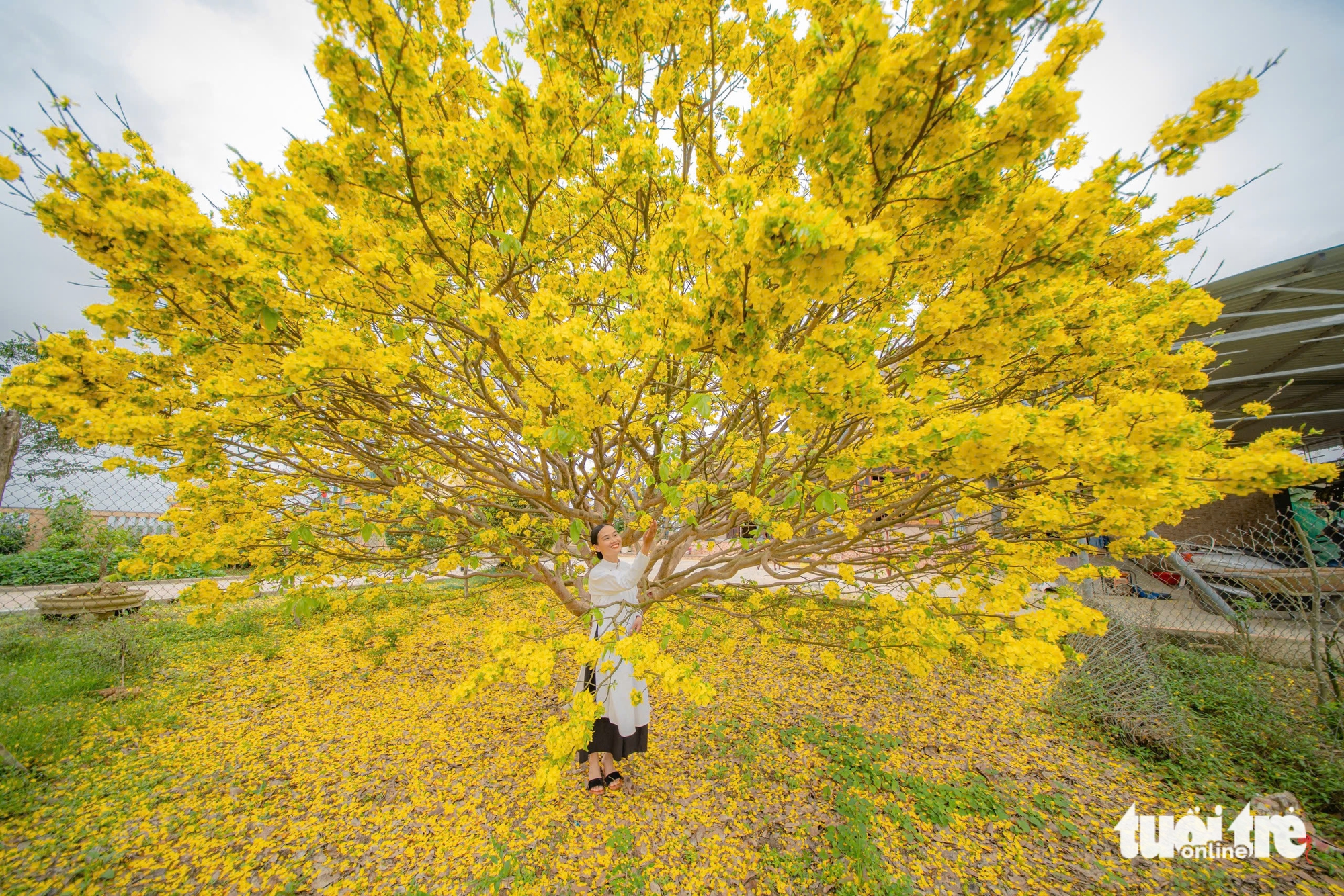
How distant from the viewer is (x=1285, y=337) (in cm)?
694

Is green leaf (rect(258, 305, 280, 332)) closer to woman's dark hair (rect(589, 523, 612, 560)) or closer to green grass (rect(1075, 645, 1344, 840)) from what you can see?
woman's dark hair (rect(589, 523, 612, 560))

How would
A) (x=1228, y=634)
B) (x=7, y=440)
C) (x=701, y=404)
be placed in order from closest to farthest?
(x=701, y=404), (x=7, y=440), (x=1228, y=634)

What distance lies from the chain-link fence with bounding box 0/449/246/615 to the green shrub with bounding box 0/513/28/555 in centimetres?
1

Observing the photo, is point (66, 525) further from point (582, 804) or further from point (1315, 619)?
point (1315, 619)

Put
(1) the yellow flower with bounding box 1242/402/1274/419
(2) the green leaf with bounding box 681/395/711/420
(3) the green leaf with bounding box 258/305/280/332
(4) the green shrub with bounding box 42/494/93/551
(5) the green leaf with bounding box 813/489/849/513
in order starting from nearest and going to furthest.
→ 1. (3) the green leaf with bounding box 258/305/280/332
2. (2) the green leaf with bounding box 681/395/711/420
3. (5) the green leaf with bounding box 813/489/849/513
4. (1) the yellow flower with bounding box 1242/402/1274/419
5. (4) the green shrub with bounding box 42/494/93/551

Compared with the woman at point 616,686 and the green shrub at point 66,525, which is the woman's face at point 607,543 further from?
the green shrub at point 66,525

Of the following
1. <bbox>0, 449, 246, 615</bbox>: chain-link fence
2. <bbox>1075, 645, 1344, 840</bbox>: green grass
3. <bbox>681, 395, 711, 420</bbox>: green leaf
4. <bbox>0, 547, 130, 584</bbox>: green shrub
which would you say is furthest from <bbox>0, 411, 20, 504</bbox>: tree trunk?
<bbox>0, 547, 130, 584</bbox>: green shrub

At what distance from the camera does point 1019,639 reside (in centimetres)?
213

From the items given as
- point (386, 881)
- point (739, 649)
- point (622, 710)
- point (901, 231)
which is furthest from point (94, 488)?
point (901, 231)

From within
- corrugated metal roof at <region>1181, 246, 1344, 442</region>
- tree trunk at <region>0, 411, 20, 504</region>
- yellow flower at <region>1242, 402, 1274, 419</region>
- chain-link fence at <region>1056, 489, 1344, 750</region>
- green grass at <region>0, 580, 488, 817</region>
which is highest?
corrugated metal roof at <region>1181, 246, 1344, 442</region>

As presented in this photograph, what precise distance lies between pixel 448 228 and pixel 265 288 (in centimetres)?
117

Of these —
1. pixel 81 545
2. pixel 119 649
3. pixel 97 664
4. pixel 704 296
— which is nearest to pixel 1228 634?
pixel 704 296

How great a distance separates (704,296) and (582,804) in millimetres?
3340

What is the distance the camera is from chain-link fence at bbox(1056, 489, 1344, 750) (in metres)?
3.43
